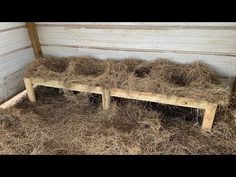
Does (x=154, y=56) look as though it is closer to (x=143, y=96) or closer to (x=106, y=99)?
(x=143, y=96)

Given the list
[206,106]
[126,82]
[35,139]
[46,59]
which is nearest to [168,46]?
[126,82]

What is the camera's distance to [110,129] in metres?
2.81

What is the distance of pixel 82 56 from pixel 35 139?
1535 mm

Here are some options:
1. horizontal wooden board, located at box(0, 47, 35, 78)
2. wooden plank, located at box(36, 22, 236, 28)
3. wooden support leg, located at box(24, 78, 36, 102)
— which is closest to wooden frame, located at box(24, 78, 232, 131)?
wooden support leg, located at box(24, 78, 36, 102)

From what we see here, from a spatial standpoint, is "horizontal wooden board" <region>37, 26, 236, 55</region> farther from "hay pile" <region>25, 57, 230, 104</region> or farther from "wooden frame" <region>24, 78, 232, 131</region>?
"wooden frame" <region>24, 78, 232, 131</region>

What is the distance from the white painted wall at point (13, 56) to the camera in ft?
11.6

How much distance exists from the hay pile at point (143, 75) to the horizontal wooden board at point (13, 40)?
0.51 m

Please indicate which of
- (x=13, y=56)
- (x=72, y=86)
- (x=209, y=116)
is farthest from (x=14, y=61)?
(x=209, y=116)

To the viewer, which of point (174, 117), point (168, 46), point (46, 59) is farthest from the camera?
point (46, 59)

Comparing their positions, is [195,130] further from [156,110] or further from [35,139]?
[35,139]

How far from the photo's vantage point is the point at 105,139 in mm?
2674

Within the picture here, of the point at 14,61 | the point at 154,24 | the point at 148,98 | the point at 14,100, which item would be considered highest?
the point at 154,24

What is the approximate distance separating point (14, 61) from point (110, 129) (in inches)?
81.7

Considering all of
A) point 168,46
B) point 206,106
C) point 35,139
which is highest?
point 168,46
